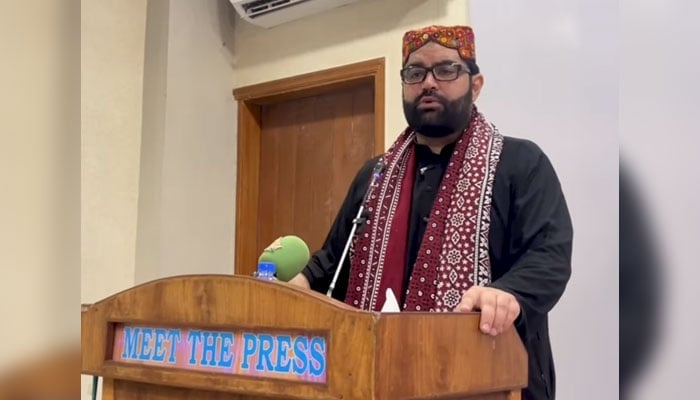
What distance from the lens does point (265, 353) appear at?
89cm

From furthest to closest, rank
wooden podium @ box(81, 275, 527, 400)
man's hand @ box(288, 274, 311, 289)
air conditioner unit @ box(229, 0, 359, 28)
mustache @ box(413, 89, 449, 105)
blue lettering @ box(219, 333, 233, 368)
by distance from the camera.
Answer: air conditioner unit @ box(229, 0, 359, 28) < mustache @ box(413, 89, 449, 105) < man's hand @ box(288, 274, 311, 289) < blue lettering @ box(219, 333, 233, 368) < wooden podium @ box(81, 275, 527, 400)

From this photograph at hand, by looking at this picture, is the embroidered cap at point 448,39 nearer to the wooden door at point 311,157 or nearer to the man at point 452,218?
the man at point 452,218

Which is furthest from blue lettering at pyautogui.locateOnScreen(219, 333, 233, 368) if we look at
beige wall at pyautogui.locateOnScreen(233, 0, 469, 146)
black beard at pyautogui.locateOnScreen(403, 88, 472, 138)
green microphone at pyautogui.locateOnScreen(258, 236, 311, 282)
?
beige wall at pyautogui.locateOnScreen(233, 0, 469, 146)

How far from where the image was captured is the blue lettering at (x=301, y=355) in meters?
0.86

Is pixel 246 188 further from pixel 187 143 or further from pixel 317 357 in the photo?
pixel 317 357

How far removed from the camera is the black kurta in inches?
48.3

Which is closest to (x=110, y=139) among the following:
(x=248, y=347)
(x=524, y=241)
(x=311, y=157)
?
(x=311, y=157)

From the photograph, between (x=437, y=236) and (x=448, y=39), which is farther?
(x=448, y=39)

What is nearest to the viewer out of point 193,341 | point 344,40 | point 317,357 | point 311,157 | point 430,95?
point 317,357

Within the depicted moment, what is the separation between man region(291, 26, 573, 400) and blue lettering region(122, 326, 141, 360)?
47 centimetres

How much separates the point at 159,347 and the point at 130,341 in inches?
2.7

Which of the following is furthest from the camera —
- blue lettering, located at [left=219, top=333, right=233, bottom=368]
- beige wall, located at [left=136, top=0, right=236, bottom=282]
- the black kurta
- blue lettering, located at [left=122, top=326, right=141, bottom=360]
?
beige wall, located at [left=136, top=0, right=236, bottom=282]

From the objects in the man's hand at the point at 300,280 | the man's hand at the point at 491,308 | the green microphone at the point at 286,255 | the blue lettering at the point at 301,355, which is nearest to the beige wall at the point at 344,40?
the man's hand at the point at 300,280

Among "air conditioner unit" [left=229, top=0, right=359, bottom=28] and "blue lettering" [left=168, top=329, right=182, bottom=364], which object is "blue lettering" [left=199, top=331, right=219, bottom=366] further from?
"air conditioner unit" [left=229, top=0, right=359, bottom=28]
